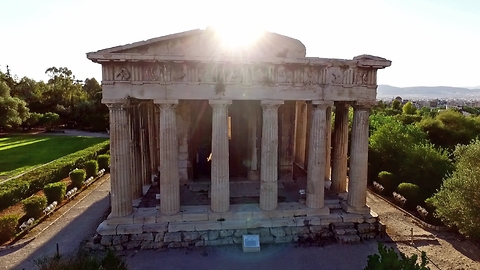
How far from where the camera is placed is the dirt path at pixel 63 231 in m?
13.7

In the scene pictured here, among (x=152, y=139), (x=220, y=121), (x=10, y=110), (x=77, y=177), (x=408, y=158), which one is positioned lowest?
(x=77, y=177)

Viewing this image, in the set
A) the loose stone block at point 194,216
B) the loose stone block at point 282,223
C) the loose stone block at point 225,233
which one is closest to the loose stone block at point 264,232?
the loose stone block at point 282,223

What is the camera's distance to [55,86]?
69.1 metres

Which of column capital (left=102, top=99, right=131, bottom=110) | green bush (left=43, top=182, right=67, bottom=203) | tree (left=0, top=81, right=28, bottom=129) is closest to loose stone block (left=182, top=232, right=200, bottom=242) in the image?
column capital (left=102, top=99, right=131, bottom=110)

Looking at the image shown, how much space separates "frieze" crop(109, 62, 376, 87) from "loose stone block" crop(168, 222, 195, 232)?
6782 millimetres

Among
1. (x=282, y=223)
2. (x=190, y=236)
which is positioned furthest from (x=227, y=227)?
(x=282, y=223)

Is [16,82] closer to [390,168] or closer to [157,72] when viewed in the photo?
[157,72]

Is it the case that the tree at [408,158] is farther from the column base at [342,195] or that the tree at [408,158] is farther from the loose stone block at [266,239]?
the loose stone block at [266,239]

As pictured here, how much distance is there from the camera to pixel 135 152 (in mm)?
17031

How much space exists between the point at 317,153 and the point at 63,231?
44.7 feet

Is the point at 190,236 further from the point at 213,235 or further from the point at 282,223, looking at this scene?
the point at 282,223

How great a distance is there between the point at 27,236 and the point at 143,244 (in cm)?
615

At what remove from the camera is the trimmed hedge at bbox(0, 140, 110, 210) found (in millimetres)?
18750

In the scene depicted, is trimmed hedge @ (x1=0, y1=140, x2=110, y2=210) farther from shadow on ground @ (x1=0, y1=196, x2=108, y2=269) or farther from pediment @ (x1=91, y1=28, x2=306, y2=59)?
pediment @ (x1=91, y1=28, x2=306, y2=59)
